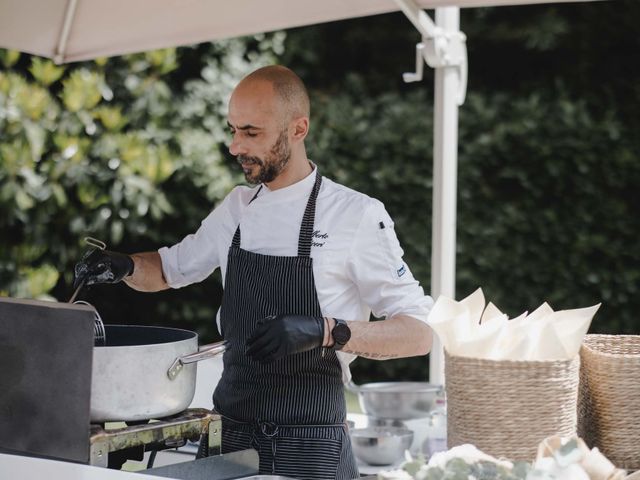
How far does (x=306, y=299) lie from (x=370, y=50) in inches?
181

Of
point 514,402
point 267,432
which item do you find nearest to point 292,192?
point 267,432

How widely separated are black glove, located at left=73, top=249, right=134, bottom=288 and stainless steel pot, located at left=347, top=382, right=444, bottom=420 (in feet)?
3.26

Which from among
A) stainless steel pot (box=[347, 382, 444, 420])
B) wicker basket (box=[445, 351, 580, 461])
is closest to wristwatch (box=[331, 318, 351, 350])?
wicker basket (box=[445, 351, 580, 461])

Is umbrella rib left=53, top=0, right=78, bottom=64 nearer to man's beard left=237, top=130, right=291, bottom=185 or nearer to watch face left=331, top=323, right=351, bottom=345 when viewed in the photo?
man's beard left=237, top=130, right=291, bottom=185

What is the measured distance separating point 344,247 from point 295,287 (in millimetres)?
157

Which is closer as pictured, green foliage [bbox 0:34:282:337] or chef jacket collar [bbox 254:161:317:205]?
chef jacket collar [bbox 254:161:317:205]

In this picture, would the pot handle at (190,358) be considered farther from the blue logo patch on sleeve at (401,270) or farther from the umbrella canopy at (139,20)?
the umbrella canopy at (139,20)

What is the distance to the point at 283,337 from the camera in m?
2.26

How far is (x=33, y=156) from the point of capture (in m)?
5.54

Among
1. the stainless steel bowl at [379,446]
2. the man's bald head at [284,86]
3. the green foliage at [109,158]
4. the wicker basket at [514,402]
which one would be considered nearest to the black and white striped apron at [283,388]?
the man's bald head at [284,86]

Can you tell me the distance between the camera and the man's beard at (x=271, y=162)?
2.69 metres

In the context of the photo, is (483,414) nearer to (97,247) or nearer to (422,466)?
(422,466)

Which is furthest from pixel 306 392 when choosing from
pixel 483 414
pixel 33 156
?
pixel 33 156

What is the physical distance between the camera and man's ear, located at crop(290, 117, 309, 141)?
2.72m
